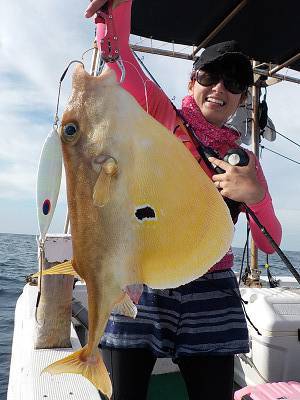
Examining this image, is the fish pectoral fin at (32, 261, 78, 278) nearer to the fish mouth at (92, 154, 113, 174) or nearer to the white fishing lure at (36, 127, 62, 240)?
the white fishing lure at (36, 127, 62, 240)

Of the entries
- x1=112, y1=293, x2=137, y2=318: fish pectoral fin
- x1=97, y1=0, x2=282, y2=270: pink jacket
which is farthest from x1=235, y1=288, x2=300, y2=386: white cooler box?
x1=112, y1=293, x2=137, y2=318: fish pectoral fin

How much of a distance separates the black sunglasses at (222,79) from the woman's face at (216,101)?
0.02 metres

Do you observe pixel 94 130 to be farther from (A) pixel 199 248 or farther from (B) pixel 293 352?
(B) pixel 293 352

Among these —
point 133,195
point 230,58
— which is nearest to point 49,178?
point 133,195

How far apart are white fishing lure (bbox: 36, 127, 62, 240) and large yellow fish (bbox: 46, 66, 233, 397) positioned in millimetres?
65

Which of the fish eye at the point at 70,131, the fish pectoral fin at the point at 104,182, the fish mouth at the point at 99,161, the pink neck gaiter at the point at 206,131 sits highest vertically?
the pink neck gaiter at the point at 206,131

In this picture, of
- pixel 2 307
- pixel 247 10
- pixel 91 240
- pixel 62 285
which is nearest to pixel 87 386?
pixel 62 285

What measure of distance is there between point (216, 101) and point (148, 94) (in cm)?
44

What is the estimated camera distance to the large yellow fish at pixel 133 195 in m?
1.28

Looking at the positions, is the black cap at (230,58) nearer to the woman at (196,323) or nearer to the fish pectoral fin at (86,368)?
the woman at (196,323)

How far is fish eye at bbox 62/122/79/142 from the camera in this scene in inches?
51.7

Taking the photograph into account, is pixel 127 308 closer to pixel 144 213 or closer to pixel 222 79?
pixel 144 213

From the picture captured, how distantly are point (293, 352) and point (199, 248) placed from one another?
3291 millimetres

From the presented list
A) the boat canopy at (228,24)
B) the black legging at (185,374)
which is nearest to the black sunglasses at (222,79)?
the black legging at (185,374)
